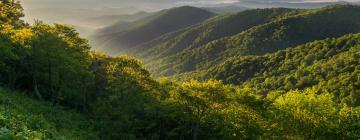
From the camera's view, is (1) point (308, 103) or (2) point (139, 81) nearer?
(2) point (139, 81)

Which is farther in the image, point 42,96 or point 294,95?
point 294,95

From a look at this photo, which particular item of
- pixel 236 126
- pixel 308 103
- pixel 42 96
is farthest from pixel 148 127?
pixel 308 103

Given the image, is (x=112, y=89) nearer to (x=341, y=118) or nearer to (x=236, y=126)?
(x=236, y=126)

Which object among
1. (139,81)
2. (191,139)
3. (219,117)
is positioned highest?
(139,81)

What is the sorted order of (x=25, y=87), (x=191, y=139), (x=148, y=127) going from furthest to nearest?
(x=25, y=87)
(x=191, y=139)
(x=148, y=127)

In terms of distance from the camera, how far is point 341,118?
68125 mm

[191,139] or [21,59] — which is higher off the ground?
[21,59]

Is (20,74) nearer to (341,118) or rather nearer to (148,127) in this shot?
(148,127)

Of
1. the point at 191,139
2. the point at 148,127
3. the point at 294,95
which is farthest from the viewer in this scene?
the point at 294,95

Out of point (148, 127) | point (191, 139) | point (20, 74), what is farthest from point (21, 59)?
point (191, 139)

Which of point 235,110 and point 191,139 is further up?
point 235,110

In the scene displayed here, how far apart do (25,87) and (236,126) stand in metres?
32.4

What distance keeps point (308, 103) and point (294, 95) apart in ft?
14.3

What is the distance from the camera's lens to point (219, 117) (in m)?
59.8
